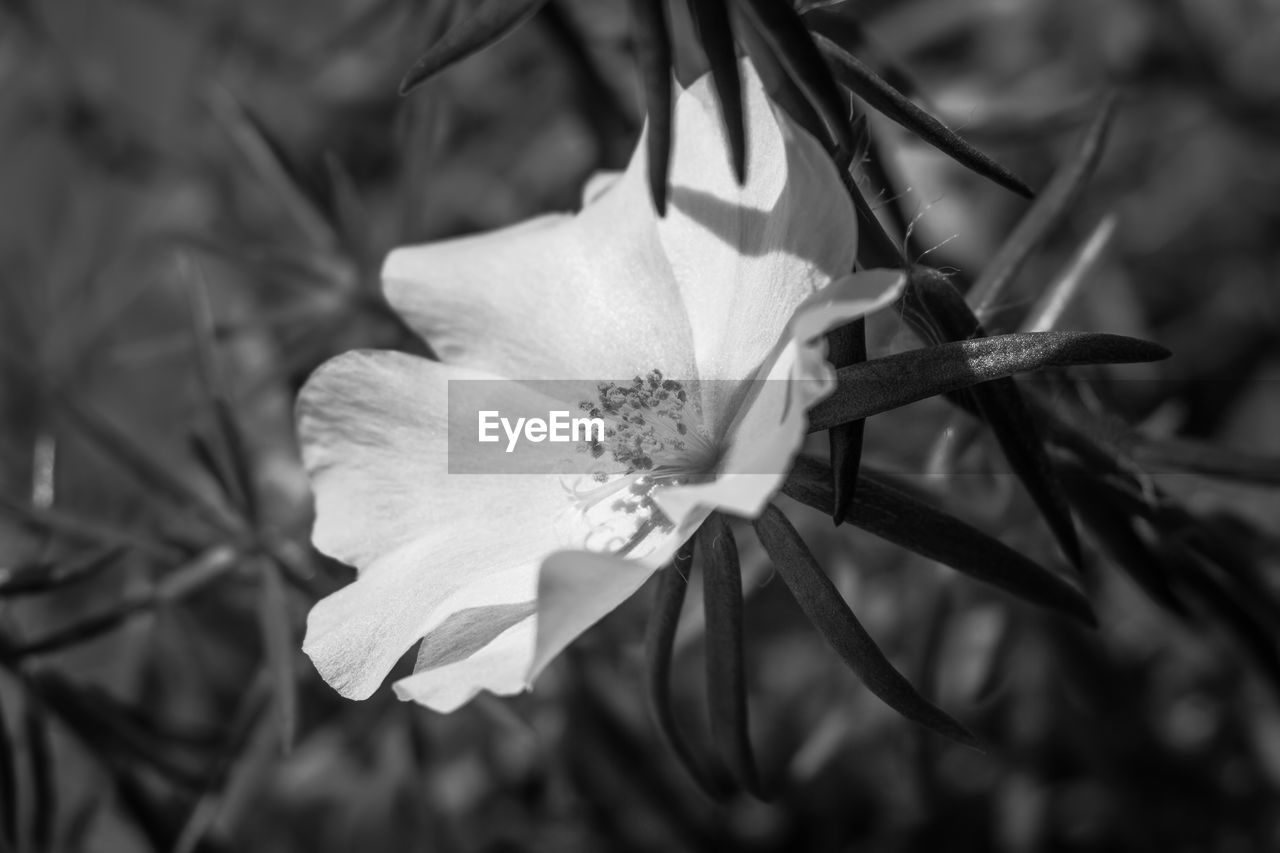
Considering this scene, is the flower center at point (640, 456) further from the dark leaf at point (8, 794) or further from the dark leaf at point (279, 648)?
the dark leaf at point (8, 794)

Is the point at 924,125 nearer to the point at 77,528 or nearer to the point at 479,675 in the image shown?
the point at 479,675

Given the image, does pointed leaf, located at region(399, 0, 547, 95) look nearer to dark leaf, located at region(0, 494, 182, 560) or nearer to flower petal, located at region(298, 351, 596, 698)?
flower petal, located at region(298, 351, 596, 698)

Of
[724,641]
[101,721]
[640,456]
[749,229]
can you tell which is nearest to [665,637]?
[724,641]

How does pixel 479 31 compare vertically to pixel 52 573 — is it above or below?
above

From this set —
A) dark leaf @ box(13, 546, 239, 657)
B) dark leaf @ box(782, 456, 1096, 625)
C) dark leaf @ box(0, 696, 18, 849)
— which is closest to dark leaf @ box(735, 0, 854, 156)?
dark leaf @ box(782, 456, 1096, 625)

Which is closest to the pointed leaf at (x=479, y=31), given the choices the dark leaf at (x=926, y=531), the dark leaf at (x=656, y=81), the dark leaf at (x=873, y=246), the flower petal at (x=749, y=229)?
the dark leaf at (x=656, y=81)

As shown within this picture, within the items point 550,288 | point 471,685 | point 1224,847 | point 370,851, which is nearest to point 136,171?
point 370,851
